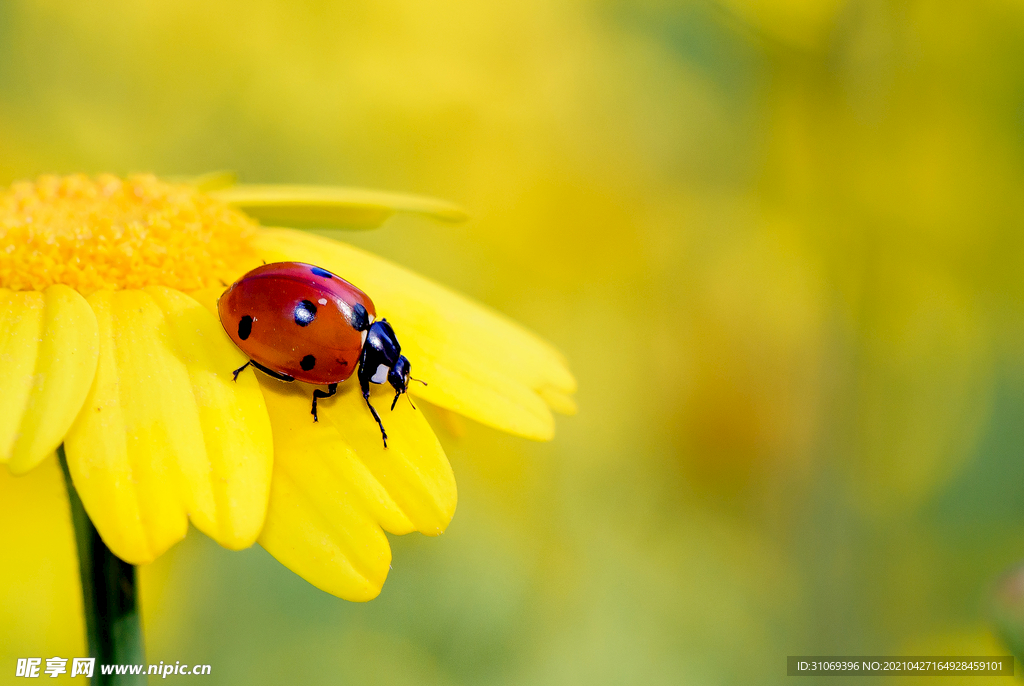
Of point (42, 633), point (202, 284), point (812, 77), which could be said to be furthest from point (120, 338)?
point (812, 77)

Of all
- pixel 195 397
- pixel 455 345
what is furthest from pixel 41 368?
pixel 455 345

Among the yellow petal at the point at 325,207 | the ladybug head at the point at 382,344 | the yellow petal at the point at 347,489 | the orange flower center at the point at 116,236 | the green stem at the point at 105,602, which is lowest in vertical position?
the green stem at the point at 105,602

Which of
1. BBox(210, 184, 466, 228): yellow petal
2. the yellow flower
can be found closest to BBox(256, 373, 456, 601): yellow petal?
the yellow flower

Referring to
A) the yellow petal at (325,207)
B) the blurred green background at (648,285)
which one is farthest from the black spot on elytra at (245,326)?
the blurred green background at (648,285)

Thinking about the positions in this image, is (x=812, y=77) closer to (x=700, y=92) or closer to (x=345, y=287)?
(x=700, y=92)

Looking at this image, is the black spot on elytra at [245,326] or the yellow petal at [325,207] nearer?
the black spot on elytra at [245,326]

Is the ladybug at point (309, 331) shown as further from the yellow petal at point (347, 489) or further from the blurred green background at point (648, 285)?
the blurred green background at point (648, 285)

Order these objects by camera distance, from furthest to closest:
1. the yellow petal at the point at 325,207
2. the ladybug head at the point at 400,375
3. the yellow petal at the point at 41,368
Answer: the yellow petal at the point at 325,207 → the ladybug head at the point at 400,375 → the yellow petal at the point at 41,368

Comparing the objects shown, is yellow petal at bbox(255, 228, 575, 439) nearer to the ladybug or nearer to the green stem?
the ladybug
